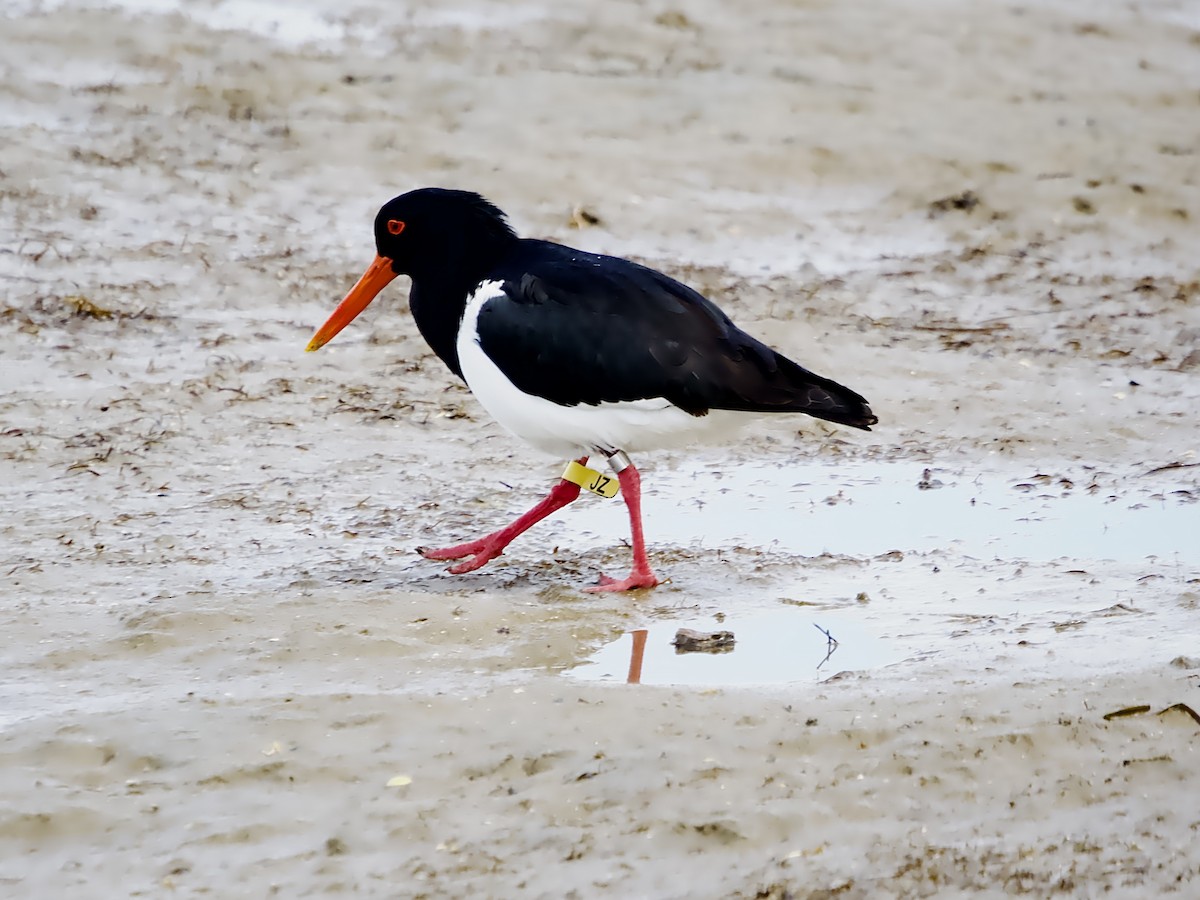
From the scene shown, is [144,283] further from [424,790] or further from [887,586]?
[424,790]

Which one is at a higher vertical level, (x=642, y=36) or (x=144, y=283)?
(x=642, y=36)

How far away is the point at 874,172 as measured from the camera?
428 inches

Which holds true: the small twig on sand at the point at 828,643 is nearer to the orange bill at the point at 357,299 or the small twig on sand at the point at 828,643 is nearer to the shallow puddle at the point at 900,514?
the shallow puddle at the point at 900,514

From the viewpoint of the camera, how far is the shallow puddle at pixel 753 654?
15.8 ft

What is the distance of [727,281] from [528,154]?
2019mm

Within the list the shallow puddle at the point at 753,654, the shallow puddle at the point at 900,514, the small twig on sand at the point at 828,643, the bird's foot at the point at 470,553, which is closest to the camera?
the shallow puddle at the point at 753,654

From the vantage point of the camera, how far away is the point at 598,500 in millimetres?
6754

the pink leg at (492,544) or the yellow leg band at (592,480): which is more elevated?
the yellow leg band at (592,480)

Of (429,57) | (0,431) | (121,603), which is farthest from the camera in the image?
(429,57)

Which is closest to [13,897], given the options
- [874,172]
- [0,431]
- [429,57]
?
[0,431]

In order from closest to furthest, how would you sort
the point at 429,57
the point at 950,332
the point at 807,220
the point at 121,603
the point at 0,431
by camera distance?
the point at 121,603
the point at 0,431
the point at 950,332
the point at 807,220
the point at 429,57

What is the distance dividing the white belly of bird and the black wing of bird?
0.04 m

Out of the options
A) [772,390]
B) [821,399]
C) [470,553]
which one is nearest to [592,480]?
[470,553]

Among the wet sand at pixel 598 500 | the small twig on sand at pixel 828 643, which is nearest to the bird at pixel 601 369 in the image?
the wet sand at pixel 598 500
